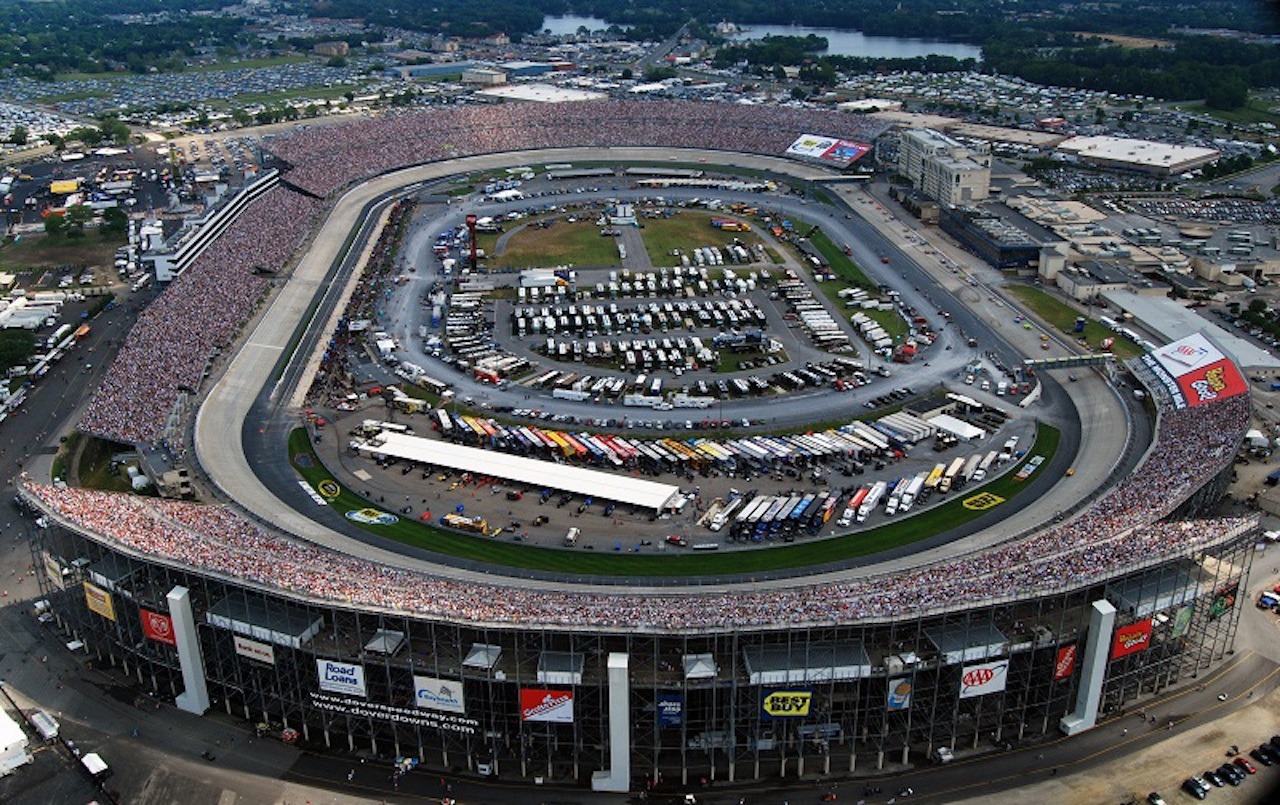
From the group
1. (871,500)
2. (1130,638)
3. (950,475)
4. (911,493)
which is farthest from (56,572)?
(950,475)

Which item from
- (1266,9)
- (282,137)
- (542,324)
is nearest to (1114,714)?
(1266,9)

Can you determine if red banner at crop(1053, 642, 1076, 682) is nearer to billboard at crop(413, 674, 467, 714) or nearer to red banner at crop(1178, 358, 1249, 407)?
billboard at crop(413, 674, 467, 714)

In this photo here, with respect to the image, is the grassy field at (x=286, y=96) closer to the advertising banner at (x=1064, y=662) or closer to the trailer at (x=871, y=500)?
the trailer at (x=871, y=500)

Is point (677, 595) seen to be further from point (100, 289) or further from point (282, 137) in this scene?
point (282, 137)

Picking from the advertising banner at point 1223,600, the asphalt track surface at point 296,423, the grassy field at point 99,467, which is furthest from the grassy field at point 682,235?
the advertising banner at point 1223,600

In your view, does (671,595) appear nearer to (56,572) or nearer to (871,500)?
(871,500)

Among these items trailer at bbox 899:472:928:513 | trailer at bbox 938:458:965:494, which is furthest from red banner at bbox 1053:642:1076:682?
trailer at bbox 938:458:965:494
